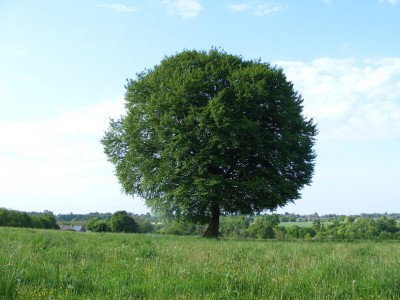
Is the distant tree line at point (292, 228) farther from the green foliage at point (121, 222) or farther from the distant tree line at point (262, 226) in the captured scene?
the green foliage at point (121, 222)

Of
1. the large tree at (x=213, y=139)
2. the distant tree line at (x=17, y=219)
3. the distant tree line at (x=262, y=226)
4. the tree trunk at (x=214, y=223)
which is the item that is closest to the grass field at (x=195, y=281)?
the large tree at (x=213, y=139)

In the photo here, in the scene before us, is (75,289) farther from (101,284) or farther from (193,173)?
(193,173)

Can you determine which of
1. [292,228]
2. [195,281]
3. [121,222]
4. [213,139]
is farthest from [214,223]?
[121,222]

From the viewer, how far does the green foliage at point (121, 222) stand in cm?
7156

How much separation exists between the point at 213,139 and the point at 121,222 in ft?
175

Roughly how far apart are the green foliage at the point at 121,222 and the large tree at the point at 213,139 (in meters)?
45.5

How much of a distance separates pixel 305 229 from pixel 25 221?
1926 inches

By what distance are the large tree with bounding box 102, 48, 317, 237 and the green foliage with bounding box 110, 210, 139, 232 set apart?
45466mm

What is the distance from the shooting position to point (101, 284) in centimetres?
552

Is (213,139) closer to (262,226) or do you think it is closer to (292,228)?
(262,226)

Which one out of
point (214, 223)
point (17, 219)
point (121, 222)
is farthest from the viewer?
point (121, 222)

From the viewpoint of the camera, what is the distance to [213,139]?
23.8 meters

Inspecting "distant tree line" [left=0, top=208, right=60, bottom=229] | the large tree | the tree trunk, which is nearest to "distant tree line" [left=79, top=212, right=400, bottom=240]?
the tree trunk

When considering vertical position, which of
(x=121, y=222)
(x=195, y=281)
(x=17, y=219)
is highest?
(x=195, y=281)
